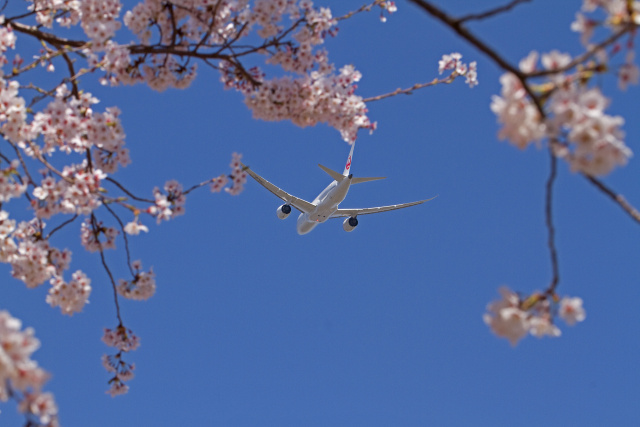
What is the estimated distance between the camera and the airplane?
30.2 metres

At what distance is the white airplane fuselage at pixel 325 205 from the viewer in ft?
99.5

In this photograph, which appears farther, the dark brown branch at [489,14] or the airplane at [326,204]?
the airplane at [326,204]

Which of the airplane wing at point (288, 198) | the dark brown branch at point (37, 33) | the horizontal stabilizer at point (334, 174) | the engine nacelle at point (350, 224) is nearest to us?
the dark brown branch at point (37, 33)

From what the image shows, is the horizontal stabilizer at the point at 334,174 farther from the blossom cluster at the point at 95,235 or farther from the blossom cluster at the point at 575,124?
the blossom cluster at the point at 575,124

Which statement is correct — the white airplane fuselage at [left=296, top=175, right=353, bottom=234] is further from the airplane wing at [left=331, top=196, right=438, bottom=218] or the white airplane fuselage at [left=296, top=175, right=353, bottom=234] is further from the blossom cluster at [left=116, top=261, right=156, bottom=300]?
the blossom cluster at [left=116, top=261, right=156, bottom=300]

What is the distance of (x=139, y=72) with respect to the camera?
8.84 m

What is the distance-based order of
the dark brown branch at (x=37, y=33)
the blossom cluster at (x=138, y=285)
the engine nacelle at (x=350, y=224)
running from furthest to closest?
the engine nacelle at (x=350, y=224), the blossom cluster at (x=138, y=285), the dark brown branch at (x=37, y=33)

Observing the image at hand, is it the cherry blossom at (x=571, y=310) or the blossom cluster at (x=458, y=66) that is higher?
the blossom cluster at (x=458, y=66)

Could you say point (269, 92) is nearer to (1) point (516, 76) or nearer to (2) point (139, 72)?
(2) point (139, 72)

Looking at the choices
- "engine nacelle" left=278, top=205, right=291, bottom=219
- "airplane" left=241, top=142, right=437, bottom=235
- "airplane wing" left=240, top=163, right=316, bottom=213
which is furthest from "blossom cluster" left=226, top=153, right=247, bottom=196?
"engine nacelle" left=278, top=205, right=291, bottom=219

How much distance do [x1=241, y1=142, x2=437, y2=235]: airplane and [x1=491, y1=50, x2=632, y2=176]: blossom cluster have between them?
24.3 meters

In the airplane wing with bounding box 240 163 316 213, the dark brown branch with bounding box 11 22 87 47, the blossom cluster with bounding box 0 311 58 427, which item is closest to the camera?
the blossom cluster with bounding box 0 311 58 427

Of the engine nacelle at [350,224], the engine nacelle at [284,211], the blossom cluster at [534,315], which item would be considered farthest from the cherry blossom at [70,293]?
the engine nacelle at [350,224]

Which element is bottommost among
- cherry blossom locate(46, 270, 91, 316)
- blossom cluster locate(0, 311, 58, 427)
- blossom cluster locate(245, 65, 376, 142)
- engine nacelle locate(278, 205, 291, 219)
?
blossom cluster locate(0, 311, 58, 427)
